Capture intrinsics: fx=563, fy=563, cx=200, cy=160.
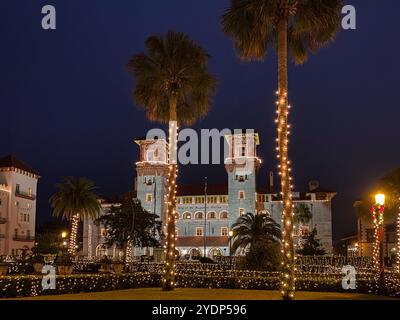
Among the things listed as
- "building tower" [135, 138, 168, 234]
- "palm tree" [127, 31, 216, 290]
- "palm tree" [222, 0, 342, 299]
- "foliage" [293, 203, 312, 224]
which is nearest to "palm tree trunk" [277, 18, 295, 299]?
"palm tree" [222, 0, 342, 299]

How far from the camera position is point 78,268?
165 feet

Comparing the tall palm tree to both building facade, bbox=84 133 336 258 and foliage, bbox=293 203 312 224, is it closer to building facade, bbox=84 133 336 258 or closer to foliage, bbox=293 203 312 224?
building facade, bbox=84 133 336 258

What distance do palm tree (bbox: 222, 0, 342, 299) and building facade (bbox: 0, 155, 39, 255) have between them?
211 ft

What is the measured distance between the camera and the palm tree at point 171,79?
2809cm

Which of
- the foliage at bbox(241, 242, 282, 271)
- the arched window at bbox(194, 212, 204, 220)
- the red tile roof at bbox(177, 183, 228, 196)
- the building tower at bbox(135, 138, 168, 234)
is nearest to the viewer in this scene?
the foliage at bbox(241, 242, 282, 271)

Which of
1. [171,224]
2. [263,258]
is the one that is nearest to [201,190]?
[263,258]

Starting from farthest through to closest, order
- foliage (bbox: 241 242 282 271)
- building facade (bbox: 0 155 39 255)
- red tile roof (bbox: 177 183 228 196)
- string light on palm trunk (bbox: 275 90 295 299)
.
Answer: red tile roof (bbox: 177 183 228 196) < building facade (bbox: 0 155 39 255) < foliage (bbox: 241 242 282 271) < string light on palm trunk (bbox: 275 90 295 299)

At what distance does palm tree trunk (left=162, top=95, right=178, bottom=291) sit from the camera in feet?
91.1

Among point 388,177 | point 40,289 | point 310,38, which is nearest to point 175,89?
point 310,38

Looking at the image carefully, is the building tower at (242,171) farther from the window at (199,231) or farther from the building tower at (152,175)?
the building tower at (152,175)

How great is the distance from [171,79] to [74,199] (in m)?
34.7

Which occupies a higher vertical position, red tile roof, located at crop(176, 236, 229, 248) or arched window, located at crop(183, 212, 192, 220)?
arched window, located at crop(183, 212, 192, 220)

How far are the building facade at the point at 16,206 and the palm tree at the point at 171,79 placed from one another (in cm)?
5640

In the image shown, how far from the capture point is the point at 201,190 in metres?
111
